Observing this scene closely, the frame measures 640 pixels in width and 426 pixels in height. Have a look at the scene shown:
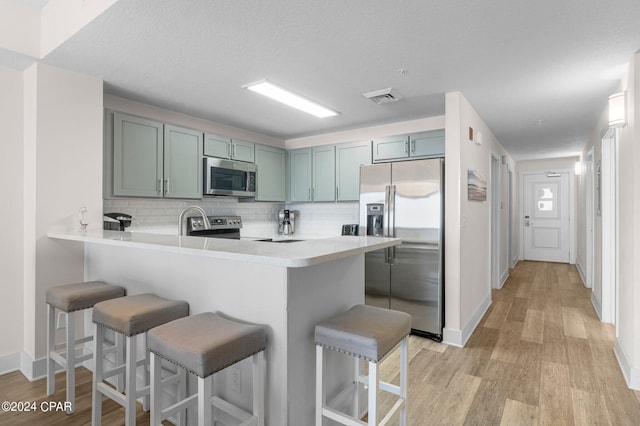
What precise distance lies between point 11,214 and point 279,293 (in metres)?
2.39

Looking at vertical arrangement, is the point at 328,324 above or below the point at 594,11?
below

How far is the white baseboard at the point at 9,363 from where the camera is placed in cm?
254

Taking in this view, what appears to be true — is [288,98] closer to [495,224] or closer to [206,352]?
[206,352]

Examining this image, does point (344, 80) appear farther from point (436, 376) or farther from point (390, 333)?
point (436, 376)

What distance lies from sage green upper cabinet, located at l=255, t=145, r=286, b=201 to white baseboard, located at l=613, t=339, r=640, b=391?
3.92 m

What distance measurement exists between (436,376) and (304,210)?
3.20 meters

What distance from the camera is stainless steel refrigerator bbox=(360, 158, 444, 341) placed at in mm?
3283

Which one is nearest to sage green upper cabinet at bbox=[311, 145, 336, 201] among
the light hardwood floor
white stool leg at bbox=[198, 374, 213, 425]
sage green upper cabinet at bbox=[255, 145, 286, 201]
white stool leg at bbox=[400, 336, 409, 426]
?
sage green upper cabinet at bbox=[255, 145, 286, 201]

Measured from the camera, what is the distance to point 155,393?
147cm

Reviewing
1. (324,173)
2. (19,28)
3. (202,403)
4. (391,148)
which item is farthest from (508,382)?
(19,28)

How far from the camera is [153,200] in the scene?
3.67 m

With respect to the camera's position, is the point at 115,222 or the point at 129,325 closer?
the point at 129,325

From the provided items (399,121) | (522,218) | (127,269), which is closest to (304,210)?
(399,121)

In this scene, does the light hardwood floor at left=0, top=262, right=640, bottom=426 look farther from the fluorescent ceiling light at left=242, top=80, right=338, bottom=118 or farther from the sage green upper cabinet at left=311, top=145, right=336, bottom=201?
the fluorescent ceiling light at left=242, top=80, right=338, bottom=118
